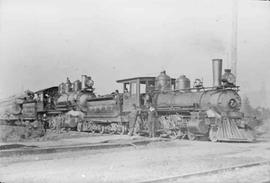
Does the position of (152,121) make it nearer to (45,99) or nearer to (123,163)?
(123,163)

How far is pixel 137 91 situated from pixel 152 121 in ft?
4.47

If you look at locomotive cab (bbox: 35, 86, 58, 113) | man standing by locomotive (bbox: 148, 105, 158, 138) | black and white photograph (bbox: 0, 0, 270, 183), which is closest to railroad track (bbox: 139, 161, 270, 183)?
black and white photograph (bbox: 0, 0, 270, 183)

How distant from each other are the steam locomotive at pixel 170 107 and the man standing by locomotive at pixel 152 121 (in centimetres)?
20

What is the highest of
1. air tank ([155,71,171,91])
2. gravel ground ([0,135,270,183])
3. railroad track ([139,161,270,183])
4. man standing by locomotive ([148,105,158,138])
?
air tank ([155,71,171,91])

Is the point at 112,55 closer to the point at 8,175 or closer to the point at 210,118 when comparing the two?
the point at 8,175

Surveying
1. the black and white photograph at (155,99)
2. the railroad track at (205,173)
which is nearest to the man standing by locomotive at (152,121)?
the black and white photograph at (155,99)

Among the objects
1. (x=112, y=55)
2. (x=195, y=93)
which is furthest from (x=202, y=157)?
(x=195, y=93)

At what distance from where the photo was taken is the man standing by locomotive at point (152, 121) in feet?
40.8

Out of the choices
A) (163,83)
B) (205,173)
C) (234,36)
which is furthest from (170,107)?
(205,173)

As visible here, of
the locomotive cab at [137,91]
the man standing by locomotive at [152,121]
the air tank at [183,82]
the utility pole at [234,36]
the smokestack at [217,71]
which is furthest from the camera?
the locomotive cab at [137,91]

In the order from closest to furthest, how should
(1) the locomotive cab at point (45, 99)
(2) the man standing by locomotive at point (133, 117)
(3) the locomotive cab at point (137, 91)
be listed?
1. (2) the man standing by locomotive at point (133, 117)
2. (3) the locomotive cab at point (137, 91)
3. (1) the locomotive cab at point (45, 99)

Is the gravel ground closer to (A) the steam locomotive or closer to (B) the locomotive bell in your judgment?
(A) the steam locomotive

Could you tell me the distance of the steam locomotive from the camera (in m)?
11.4

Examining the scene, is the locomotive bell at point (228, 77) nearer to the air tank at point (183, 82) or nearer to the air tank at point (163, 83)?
the air tank at point (183, 82)
